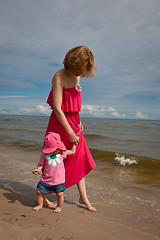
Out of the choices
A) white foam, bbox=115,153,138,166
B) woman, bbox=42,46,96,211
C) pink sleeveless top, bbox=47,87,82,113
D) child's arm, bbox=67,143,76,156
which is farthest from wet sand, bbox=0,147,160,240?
white foam, bbox=115,153,138,166

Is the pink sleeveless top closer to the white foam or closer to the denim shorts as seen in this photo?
the denim shorts

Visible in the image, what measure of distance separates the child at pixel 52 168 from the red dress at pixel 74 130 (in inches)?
5.5

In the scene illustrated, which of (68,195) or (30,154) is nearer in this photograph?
(68,195)

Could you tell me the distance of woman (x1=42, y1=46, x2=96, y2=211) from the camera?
8.73ft

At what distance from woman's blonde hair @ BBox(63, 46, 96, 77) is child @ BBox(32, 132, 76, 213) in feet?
2.83

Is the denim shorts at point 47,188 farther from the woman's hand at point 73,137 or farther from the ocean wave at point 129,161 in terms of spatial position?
the ocean wave at point 129,161

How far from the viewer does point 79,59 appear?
2605 millimetres

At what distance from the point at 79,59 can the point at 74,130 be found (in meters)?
0.94

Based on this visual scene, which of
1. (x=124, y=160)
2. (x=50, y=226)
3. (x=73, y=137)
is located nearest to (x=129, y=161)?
(x=124, y=160)

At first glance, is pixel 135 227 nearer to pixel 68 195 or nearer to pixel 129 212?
pixel 129 212

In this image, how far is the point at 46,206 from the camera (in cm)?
295

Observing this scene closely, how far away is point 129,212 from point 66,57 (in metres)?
2.35

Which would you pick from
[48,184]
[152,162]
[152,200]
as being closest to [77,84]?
[48,184]

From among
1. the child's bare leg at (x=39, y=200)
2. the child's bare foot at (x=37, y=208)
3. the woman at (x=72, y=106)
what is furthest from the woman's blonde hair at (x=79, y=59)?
the child's bare foot at (x=37, y=208)
